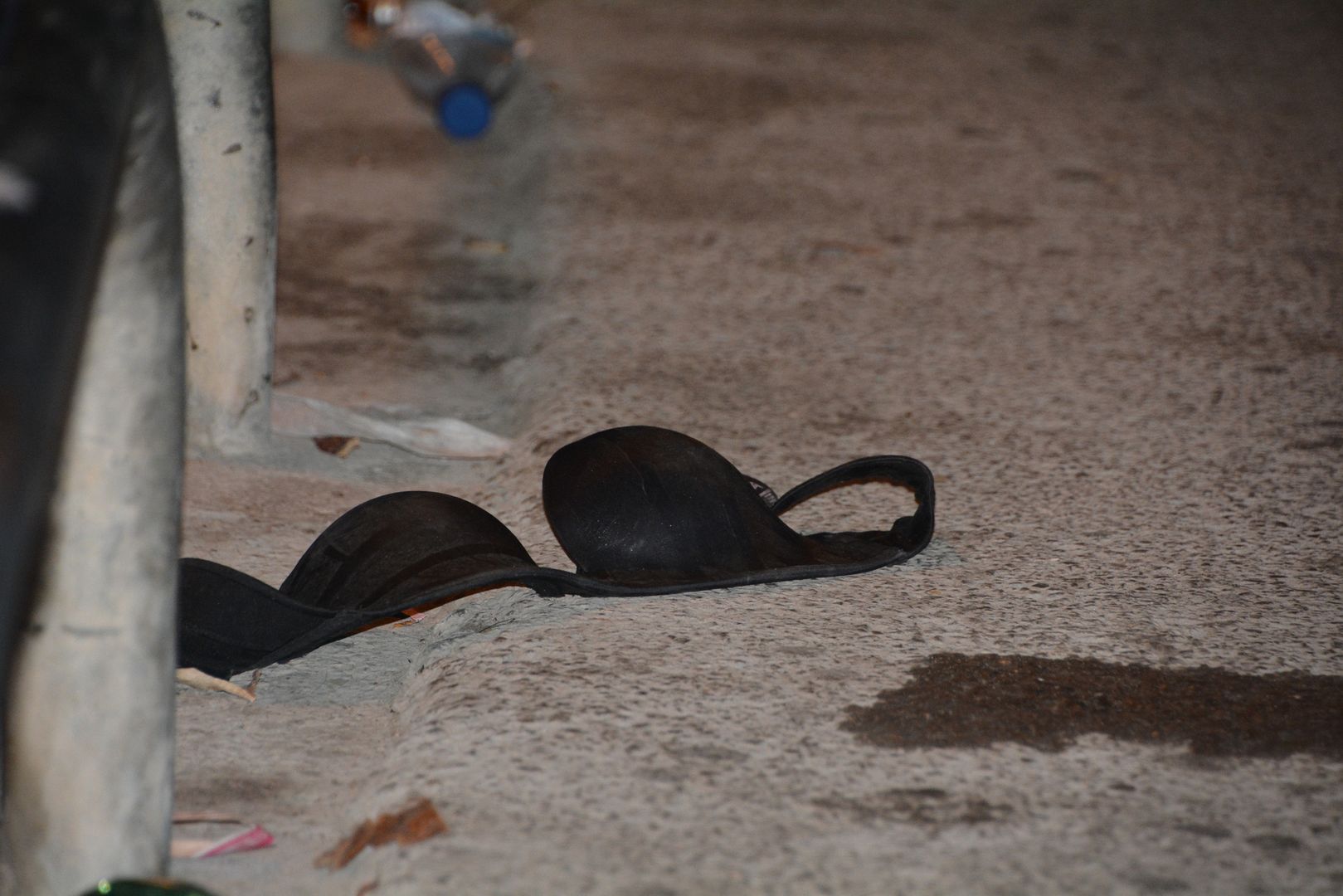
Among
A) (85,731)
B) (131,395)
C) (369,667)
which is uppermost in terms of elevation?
(131,395)

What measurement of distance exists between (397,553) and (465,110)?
338cm

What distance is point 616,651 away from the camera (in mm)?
2088

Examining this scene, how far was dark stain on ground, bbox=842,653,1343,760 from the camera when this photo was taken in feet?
6.21

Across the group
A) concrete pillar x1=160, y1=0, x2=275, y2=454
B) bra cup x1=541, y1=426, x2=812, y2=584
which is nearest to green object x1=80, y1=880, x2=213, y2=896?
bra cup x1=541, y1=426, x2=812, y2=584

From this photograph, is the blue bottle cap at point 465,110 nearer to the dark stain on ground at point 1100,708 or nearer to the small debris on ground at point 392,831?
the dark stain on ground at point 1100,708

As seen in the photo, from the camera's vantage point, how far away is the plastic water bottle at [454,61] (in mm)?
5301

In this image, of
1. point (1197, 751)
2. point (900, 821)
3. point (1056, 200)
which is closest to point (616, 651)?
point (900, 821)

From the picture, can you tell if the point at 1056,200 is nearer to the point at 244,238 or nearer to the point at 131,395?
the point at 244,238

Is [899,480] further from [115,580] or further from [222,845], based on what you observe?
[115,580]

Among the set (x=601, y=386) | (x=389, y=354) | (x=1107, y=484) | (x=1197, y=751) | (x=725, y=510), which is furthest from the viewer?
(x=389, y=354)

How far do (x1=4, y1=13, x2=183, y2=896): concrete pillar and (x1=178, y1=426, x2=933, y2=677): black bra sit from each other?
62 centimetres

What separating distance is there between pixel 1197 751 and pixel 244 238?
1.87 meters

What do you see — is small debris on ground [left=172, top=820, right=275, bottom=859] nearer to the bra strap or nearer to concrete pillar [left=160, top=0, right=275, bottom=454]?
the bra strap

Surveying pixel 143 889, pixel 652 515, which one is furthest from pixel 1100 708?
pixel 143 889
